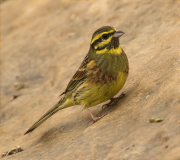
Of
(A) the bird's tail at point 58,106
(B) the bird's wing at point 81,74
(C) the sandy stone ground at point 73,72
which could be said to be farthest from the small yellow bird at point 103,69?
(A) the bird's tail at point 58,106

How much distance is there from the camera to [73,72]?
8.45 m

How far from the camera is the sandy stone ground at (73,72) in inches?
168

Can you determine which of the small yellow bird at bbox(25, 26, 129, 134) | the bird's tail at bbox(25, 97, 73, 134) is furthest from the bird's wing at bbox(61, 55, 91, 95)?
the bird's tail at bbox(25, 97, 73, 134)

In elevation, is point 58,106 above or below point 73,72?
below

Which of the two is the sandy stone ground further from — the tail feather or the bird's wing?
the bird's wing

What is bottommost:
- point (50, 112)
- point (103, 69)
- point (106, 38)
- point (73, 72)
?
point (50, 112)

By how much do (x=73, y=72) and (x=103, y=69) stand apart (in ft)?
9.81

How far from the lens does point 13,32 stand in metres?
12.0

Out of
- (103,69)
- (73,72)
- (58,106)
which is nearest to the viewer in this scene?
(103,69)

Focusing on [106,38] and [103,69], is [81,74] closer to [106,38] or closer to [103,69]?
[103,69]

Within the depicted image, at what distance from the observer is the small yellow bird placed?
17.9ft

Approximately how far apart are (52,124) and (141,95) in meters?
2.14

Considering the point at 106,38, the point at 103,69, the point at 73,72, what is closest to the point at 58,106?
the point at 103,69

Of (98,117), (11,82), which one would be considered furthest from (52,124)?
(11,82)
